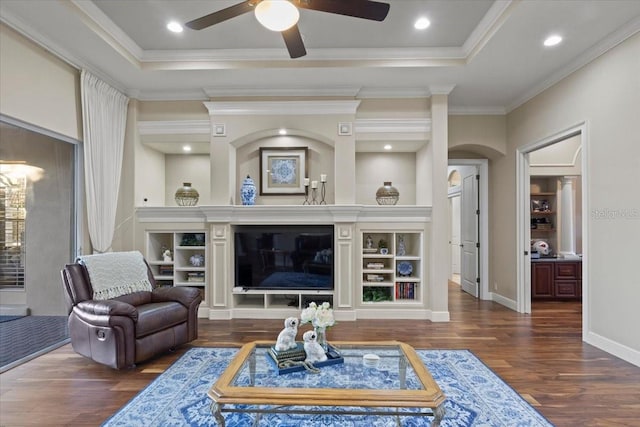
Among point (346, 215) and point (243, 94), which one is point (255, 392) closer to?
point (346, 215)

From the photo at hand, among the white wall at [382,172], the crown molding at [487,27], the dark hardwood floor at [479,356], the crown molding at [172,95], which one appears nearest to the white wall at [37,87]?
the crown molding at [172,95]

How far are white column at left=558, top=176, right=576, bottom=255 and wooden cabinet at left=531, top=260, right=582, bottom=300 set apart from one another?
0.43 metres

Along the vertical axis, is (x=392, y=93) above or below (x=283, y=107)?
above

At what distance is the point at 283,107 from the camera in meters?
4.62

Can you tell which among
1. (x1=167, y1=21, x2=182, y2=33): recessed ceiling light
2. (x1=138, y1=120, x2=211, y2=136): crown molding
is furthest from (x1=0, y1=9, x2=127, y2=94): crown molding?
(x1=167, y1=21, x2=182, y2=33): recessed ceiling light

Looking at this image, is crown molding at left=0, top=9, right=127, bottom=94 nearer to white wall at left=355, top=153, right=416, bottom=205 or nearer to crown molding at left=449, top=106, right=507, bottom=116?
white wall at left=355, top=153, right=416, bottom=205

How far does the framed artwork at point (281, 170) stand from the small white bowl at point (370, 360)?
2.98m

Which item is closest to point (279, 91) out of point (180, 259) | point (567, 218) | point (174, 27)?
point (174, 27)

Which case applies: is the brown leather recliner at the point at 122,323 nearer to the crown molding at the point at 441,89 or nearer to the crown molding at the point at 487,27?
the crown molding at the point at 441,89

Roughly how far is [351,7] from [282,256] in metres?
3.21

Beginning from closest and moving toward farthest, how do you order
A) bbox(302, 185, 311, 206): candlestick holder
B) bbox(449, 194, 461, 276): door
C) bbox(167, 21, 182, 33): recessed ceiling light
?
bbox(167, 21, 182, 33): recessed ceiling light < bbox(302, 185, 311, 206): candlestick holder < bbox(449, 194, 461, 276): door

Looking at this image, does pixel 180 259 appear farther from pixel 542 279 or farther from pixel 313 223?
pixel 542 279

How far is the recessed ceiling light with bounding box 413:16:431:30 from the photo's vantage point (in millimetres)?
3378

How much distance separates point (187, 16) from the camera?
11.0 ft
